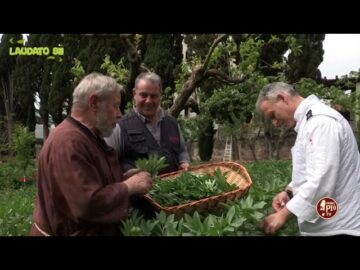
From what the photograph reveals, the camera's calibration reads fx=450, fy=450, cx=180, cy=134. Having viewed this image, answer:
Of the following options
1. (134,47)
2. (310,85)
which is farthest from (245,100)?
(134,47)

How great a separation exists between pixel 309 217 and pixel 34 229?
4.21 feet

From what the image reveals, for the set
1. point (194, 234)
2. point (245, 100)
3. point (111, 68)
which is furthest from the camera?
point (245, 100)

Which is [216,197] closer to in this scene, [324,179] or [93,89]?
[324,179]

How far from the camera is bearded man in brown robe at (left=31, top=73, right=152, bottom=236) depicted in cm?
180

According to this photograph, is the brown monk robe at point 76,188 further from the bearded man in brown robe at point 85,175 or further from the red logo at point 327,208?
the red logo at point 327,208

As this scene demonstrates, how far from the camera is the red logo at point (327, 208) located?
2129mm

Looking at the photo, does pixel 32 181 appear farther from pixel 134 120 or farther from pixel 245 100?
pixel 134 120

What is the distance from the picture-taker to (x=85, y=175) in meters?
1.81

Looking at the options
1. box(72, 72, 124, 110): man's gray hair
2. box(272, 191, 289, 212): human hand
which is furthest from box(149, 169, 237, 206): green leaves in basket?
box(72, 72, 124, 110): man's gray hair

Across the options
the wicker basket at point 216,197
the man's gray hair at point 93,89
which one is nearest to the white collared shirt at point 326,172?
the wicker basket at point 216,197

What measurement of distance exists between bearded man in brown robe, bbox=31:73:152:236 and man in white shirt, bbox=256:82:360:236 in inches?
29.2

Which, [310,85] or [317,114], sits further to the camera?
[310,85]

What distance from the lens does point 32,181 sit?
9906 millimetres

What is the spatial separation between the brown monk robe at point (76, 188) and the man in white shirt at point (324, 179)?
77cm
